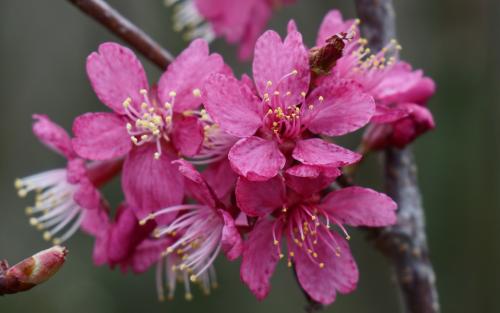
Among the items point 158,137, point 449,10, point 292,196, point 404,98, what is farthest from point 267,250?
point 449,10

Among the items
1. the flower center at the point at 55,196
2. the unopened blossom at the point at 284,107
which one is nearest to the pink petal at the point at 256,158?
the unopened blossom at the point at 284,107

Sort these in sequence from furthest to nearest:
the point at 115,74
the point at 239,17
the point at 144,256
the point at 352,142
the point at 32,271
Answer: the point at 352,142 → the point at 239,17 → the point at 144,256 → the point at 115,74 → the point at 32,271

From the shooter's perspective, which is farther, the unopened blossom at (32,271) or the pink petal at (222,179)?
the pink petal at (222,179)

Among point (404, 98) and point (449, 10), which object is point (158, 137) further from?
point (449, 10)

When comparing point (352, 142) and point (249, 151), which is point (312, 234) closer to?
point (249, 151)

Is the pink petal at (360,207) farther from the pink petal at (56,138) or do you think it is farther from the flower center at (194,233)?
the pink petal at (56,138)

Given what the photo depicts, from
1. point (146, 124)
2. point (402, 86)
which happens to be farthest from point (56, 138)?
point (402, 86)
